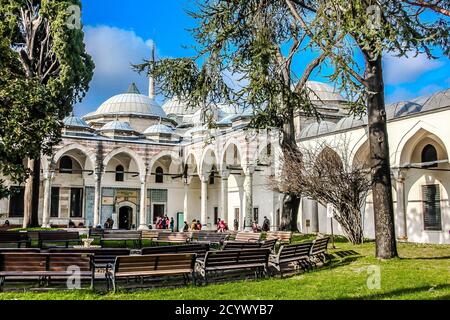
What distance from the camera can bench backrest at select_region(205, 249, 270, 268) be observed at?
6671 millimetres

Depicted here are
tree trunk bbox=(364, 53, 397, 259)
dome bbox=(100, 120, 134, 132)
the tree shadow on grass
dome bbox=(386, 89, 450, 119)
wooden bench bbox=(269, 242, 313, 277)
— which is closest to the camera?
the tree shadow on grass

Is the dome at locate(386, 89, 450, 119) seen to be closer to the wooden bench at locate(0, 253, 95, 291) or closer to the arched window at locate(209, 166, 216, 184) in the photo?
the arched window at locate(209, 166, 216, 184)

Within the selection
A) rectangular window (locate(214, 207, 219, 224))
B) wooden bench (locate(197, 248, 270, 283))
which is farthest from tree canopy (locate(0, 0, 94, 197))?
rectangular window (locate(214, 207, 219, 224))

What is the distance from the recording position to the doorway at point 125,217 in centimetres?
2756

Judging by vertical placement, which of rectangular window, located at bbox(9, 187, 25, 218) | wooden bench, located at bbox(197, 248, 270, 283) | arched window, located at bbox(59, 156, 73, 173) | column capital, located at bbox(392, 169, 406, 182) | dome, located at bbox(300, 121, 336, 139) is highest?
dome, located at bbox(300, 121, 336, 139)

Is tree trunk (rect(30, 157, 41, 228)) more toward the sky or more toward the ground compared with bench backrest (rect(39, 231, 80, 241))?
more toward the sky

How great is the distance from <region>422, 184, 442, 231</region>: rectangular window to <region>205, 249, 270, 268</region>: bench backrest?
1021 cm

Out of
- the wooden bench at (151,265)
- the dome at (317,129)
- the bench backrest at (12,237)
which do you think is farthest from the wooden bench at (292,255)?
the dome at (317,129)

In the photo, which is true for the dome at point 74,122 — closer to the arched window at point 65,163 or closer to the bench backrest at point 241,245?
the arched window at point 65,163

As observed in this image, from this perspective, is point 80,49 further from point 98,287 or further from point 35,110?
point 98,287

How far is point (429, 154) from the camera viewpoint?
15.4 meters
